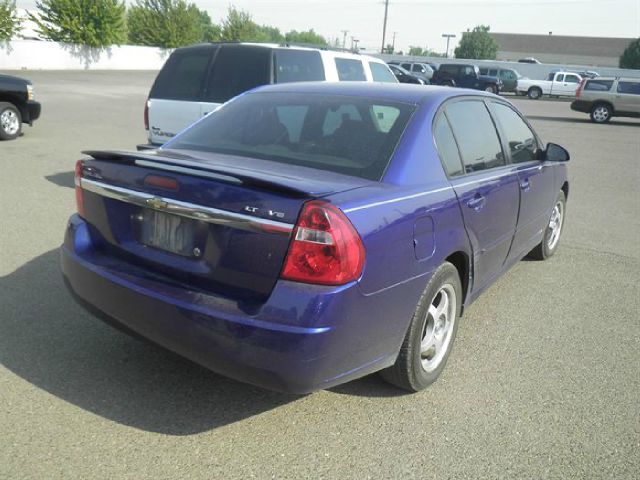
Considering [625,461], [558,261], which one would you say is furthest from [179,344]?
[558,261]

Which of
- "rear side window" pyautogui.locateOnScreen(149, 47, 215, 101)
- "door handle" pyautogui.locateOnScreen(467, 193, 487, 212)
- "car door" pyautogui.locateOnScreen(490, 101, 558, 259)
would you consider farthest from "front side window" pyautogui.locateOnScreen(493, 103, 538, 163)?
"rear side window" pyautogui.locateOnScreen(149, 47, 215, 101)

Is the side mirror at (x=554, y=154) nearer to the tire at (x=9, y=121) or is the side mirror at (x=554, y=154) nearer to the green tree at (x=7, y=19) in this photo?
the tire at (x=9, y=121)

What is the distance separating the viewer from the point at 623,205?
9.02 m

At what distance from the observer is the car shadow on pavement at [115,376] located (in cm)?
305

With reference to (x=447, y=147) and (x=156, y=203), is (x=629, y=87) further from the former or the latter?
(x=156, y=203)

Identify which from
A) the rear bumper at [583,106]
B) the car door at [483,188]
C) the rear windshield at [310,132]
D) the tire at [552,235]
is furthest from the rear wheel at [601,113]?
the rear windshield at [310,132]

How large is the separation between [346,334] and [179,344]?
2.50ft

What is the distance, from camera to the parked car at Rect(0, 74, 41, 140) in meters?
11.7

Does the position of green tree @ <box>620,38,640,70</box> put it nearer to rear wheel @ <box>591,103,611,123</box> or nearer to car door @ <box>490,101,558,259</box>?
rear wheel @ <box>591,103,611,123</box>

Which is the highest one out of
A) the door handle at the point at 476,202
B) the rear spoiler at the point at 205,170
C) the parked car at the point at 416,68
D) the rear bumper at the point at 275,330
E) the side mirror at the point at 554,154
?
the rear spoiler at the point at 205,170

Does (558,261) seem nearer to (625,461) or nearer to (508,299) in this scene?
(508,299)

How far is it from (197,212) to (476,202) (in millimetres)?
1763

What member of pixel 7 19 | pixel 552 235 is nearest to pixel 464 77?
pixel 7 19

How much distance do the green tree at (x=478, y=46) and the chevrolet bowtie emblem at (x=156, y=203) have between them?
9254cm
